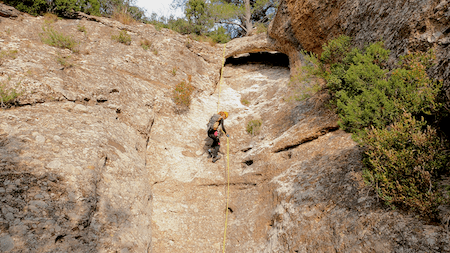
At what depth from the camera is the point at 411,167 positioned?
3.53 m

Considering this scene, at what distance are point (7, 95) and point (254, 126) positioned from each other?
7848 mm

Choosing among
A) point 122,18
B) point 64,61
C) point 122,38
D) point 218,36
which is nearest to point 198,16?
point 218,36

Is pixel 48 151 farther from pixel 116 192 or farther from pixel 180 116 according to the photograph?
pixel 180 116

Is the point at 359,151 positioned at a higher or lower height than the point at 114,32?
lower

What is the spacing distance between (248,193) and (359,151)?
3.36m

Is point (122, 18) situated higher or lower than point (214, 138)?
higher

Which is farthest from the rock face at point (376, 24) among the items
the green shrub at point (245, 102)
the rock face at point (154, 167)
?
the green shrub at point (245, 102)

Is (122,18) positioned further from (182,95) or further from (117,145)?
(117,145)

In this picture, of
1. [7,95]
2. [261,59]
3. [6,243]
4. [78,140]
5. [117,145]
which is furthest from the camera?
[261,59]

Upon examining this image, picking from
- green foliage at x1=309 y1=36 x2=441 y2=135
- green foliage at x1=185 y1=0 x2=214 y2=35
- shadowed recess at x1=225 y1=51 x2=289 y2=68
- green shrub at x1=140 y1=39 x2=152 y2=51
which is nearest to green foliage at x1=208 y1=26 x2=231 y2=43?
green foliage at x1=185 y1=0 x2=214 y2=35

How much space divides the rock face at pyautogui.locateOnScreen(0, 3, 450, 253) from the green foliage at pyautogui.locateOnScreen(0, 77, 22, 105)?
0.16 m

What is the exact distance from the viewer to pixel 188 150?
8898mm

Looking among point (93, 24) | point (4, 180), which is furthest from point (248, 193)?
point (93, 24)

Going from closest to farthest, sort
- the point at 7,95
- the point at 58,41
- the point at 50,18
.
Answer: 1. the point at 7,95
2. the point at 58,41
3. the point at 50,18
